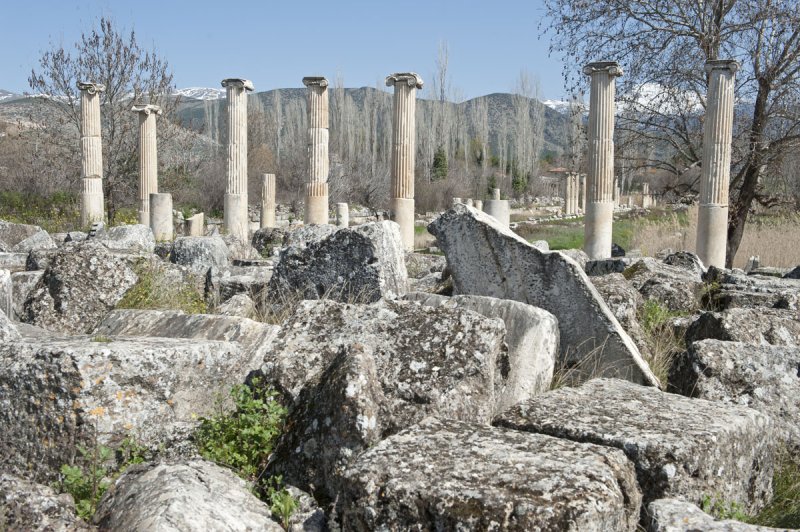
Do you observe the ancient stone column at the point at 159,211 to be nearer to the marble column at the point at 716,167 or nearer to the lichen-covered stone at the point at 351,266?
the marble column at the point at 716,167

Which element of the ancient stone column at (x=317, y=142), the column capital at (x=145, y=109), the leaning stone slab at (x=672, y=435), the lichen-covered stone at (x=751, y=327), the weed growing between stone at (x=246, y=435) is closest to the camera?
the leaning stone slab at (x=672, y=435)

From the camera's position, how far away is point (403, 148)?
18.8 metres

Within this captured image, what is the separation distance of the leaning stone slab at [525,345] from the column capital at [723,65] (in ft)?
37.2

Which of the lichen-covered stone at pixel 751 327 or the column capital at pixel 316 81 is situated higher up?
the column capital at pixel 316 81

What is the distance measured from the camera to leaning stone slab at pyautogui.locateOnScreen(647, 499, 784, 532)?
2.70m

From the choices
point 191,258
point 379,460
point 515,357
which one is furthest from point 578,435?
point 191,258

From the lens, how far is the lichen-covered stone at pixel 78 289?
231 inches

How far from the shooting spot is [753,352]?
4.48 metres

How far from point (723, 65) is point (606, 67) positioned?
2.13m

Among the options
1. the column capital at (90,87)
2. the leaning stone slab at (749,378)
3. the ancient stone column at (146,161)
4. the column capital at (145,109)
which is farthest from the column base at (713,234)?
the column capital at (90,87)

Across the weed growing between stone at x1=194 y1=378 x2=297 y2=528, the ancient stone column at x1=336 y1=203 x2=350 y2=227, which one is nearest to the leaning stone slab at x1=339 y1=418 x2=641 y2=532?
the weed growing between stone at x1=194 y1=378 x2=297 y2=528

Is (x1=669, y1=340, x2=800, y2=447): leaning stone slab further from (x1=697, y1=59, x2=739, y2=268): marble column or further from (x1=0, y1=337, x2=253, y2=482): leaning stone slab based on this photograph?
(x1=697, y1=59, x2=739, y2=268): marble column

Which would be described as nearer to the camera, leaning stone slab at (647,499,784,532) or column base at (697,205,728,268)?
leaning stone slab at (647,499,784,532)

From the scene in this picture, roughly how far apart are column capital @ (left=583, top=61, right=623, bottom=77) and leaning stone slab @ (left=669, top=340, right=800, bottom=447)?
11.7 metres
